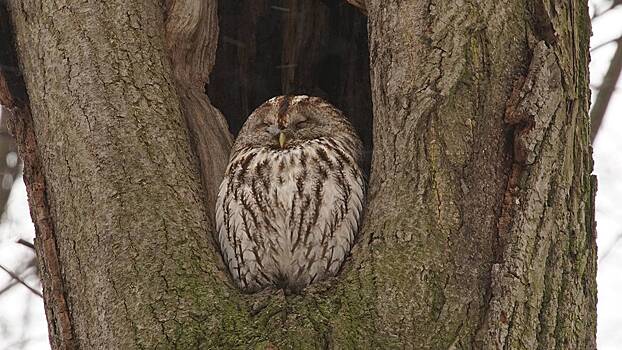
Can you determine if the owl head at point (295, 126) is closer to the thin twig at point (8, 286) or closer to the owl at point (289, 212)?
the owl at point (289, 212)

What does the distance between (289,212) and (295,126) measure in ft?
1.75

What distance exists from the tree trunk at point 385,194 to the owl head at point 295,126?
55 centimetres

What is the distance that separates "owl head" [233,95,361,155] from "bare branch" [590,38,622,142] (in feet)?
4.79

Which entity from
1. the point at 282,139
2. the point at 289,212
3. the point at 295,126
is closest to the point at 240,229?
the point at 289,212

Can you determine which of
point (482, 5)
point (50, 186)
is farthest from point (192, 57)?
point (482, 5)

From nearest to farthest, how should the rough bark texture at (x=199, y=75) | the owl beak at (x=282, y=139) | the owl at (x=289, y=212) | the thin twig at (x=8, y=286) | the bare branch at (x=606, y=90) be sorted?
the owl at (x=289, y=212)
the rough bark texture at (x=199, y=75)
the owl beak at (x=282, y=139)
the bare branch at (x=606, y=90)
the thin twig at (x=8, y=286)

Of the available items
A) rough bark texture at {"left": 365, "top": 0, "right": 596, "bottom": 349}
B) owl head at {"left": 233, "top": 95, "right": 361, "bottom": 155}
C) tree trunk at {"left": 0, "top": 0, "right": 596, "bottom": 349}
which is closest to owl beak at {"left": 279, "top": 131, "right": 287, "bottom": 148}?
owl head at {"left": 233, "top": 95, "right": 361, "bottom": 155}

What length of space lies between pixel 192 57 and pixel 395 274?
156 centimetres

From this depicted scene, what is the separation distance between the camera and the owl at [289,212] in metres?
3.39

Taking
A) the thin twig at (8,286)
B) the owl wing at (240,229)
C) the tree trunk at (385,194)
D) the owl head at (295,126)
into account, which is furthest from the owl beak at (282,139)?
the thin twig at (8,286)

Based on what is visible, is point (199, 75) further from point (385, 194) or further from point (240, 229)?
point (385, 194)

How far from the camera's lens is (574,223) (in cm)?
273

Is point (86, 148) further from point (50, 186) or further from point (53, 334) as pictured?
point (53, 334)

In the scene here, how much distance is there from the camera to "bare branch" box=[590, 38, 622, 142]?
180 inches
